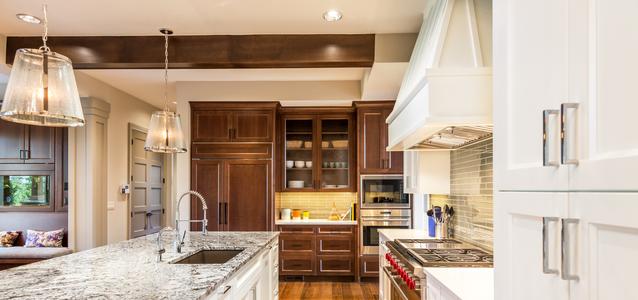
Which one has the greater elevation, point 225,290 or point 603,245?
point 603,245

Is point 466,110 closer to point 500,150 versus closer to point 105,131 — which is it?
point 500,150

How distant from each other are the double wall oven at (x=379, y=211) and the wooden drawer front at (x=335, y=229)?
0.18 m

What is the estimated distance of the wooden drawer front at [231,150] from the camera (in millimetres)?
5812

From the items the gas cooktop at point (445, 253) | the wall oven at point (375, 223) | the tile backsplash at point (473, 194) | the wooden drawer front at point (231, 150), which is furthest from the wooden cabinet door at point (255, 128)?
the gas cooktop at point (445, 253)

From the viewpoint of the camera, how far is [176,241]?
297 centimetres

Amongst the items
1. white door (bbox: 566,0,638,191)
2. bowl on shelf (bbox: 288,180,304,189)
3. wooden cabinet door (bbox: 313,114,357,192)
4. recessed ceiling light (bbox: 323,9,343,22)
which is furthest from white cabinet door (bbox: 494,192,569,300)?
bowl on shelf (bbox: 288,180,304,189)

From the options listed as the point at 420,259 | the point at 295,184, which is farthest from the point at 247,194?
the point at 420,259

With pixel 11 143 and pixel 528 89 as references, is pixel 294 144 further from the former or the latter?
pixel 528 89

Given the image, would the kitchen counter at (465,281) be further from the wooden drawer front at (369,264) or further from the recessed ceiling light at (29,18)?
the recessed ceiling light at (29,18)

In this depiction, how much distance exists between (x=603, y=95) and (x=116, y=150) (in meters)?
6.36

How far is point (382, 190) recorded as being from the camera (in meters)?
5.88

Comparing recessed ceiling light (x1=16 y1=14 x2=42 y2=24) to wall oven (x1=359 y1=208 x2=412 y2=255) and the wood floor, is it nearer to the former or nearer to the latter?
the wood floor

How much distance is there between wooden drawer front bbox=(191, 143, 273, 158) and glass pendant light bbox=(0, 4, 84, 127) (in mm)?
3536

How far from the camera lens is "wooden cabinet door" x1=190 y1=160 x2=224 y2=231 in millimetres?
5793
